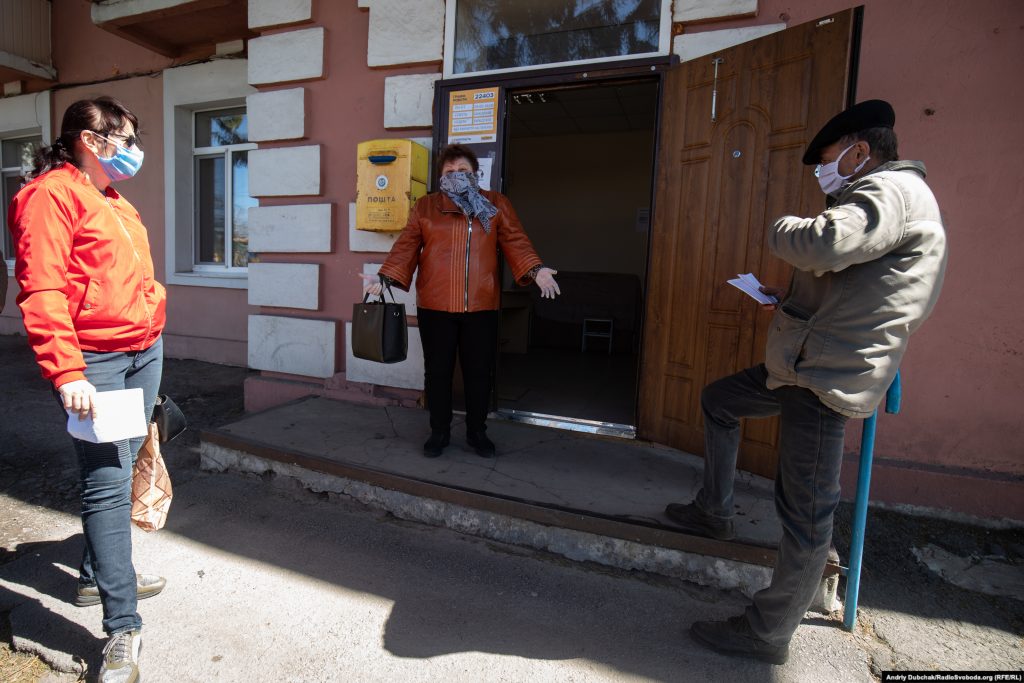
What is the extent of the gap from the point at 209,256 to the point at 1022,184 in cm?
718

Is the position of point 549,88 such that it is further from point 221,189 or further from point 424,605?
point 221,189

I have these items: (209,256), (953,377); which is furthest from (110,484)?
(209,256)

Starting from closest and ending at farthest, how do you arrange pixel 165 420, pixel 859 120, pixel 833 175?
pixel 859 120
pixel 833 175
pixel 165 420

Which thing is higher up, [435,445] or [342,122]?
[342,122]

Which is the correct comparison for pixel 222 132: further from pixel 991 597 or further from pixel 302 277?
pixel 991 597

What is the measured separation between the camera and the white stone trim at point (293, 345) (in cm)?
445

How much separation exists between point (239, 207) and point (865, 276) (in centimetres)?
634

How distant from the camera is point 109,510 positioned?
184 cm

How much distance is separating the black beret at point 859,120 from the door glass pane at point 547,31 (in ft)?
6.53

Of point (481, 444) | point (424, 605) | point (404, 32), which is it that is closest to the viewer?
point (424, 605)

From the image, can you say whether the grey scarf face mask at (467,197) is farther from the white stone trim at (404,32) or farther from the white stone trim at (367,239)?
the white stone trim at (404,32)

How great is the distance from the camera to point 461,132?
3.93 metres

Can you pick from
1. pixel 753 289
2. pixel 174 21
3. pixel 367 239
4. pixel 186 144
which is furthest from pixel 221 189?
pixel 753 289

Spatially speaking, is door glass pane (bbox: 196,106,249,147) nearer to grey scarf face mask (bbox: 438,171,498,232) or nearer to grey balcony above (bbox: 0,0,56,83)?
grey balcony above (bbox: 0,0,56,83)
